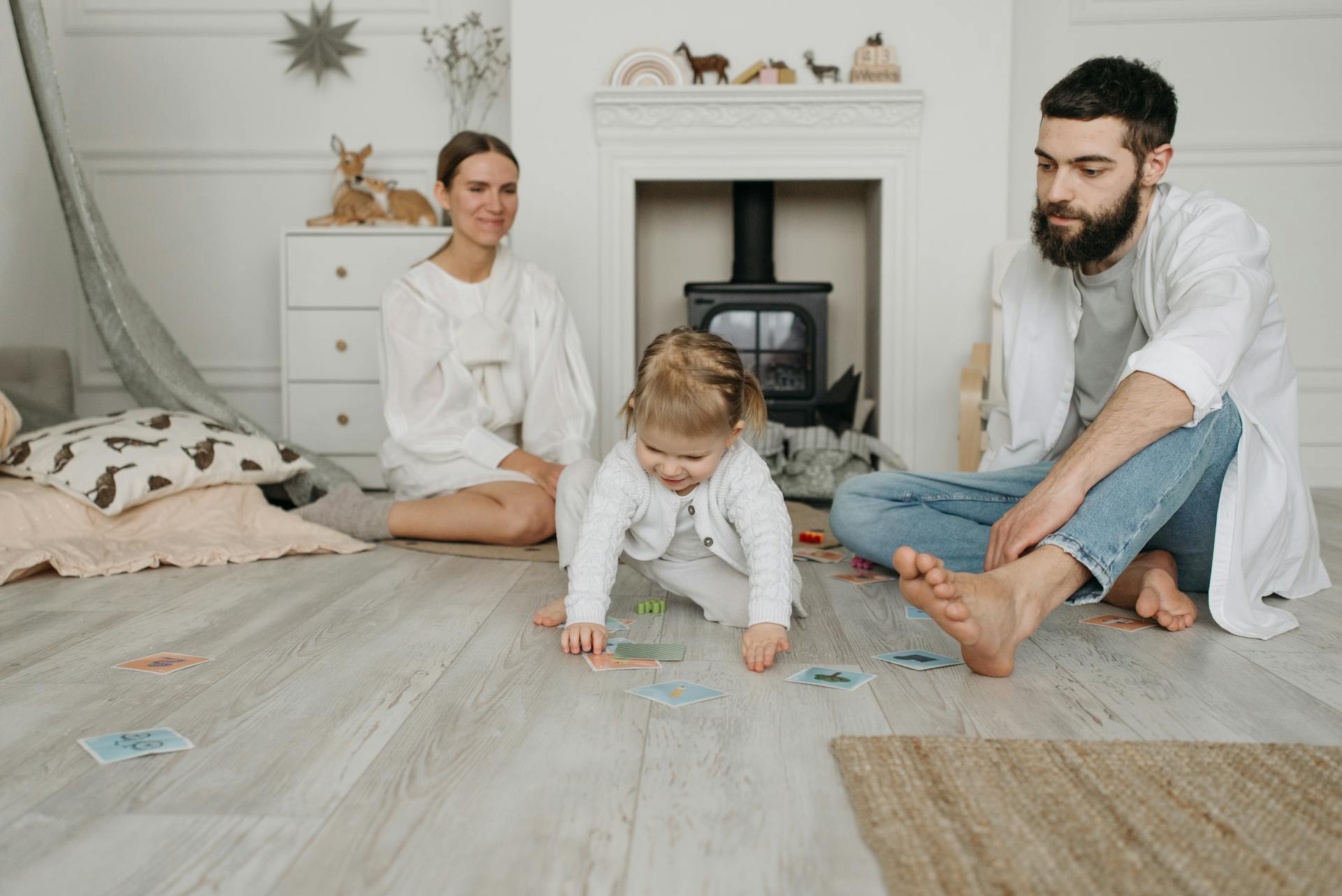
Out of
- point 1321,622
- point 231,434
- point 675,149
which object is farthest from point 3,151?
point 1321,622

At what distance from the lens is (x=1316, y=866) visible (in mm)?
883

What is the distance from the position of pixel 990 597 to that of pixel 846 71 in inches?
117

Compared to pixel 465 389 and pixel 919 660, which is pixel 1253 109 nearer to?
pixel 465 389

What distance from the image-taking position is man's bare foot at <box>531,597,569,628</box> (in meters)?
1.78

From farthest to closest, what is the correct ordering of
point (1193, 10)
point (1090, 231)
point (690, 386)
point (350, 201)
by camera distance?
1. point (1193, 10)
2. point (350, 201)
3. point (1090, 231)
4. point (690, 386)

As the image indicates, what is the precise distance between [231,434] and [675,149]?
6.29 feet

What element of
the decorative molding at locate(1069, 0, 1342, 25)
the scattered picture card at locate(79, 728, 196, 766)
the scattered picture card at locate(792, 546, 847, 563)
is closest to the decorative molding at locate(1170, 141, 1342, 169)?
the decorative molding at locate(1069, 0, 1342, 25)

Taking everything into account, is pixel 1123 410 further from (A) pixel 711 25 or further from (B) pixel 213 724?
(A) pixel 711 25

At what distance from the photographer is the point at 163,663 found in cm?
153

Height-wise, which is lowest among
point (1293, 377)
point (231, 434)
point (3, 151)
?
point (231, 434)

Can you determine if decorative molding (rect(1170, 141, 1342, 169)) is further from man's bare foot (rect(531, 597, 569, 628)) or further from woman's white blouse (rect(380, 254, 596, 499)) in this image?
man's bare foot (rect(531, 597, 569, 628))

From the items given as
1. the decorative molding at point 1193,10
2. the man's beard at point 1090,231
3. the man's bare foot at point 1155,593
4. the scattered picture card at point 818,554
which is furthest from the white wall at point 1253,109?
the man's bare foot at point 1155,593

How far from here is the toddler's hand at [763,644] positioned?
4.92ft

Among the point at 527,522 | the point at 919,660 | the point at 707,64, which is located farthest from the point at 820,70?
the point at 919,660
